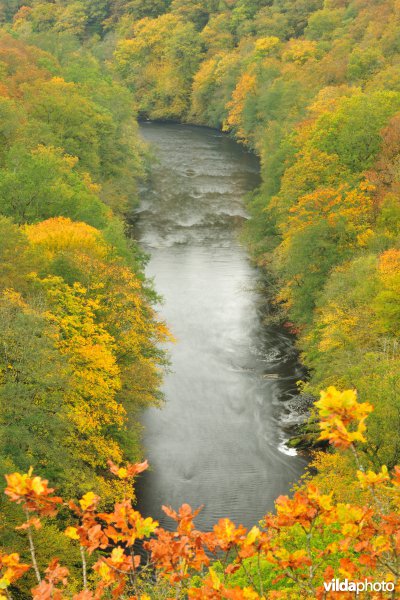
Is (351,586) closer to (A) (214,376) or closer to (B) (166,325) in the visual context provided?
(A) (214,376)

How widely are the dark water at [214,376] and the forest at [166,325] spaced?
1512 millimetres

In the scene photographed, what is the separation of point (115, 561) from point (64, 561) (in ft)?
55.3

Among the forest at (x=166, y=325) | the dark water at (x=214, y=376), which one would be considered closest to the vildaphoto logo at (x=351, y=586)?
the forest at (x=166, y=325)

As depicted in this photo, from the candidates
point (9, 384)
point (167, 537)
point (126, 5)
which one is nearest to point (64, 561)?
point (9, 384)

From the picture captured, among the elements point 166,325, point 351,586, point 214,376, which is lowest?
point 214,376

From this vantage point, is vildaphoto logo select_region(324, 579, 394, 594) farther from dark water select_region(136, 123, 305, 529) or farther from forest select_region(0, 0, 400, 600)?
dark water select_region(136, 123, 305, 529)

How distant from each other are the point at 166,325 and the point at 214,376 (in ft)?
21.2

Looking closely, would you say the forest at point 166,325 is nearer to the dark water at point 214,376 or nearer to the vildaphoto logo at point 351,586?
the vildaphoto logo at point 351,586

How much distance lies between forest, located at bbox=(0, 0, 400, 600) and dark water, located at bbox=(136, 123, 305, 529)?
4.96ft

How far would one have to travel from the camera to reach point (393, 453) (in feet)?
80.6

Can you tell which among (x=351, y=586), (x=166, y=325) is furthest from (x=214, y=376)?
(x=351, y=586)

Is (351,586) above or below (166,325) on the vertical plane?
above

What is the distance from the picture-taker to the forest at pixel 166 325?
7.05 metres

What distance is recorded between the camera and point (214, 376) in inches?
1565
